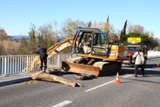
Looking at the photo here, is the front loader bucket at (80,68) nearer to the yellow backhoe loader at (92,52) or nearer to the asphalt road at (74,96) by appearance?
the yellow backhoe loader at (92,52)

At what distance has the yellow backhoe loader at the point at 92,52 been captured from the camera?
15.0m

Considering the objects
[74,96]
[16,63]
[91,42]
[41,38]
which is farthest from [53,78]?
[41,38]

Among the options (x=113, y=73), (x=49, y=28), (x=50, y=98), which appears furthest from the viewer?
(x=49, y=28)

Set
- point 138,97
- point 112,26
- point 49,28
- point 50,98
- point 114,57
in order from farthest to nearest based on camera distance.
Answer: point 112,26 → point 49,28 → point 114,57 → point 138,97 → point 50,98

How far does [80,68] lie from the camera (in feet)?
48.5

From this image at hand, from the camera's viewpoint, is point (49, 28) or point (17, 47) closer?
point (17, 47)

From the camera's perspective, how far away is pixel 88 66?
14453 mm

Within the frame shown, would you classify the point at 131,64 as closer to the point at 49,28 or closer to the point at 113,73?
the point at 113,73

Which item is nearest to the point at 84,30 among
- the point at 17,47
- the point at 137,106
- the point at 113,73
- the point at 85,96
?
the point at 113,73

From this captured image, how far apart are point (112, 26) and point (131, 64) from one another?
1555 inches

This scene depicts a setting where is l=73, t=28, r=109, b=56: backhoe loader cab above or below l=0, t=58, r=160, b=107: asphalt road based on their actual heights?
above

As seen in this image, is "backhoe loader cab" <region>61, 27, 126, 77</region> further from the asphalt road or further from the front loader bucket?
the asphalt road

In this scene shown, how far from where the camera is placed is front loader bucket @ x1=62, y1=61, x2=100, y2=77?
1428 centimetres

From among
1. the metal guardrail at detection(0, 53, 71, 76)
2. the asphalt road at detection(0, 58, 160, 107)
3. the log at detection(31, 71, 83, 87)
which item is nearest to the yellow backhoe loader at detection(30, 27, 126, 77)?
the metal guardrail at detection(0, 53, 71, 76)
